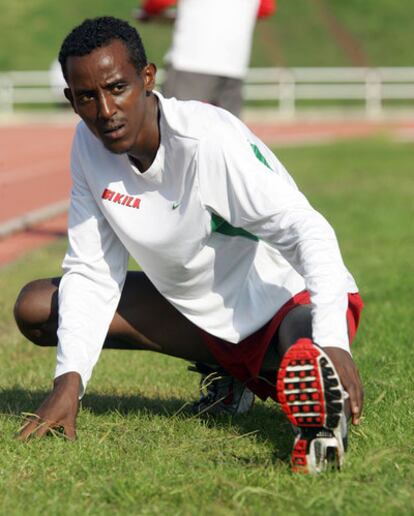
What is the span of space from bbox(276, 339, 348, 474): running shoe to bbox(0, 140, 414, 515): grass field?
0.07m

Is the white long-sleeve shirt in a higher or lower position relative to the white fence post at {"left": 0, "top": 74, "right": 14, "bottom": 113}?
higher

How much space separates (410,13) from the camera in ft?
138

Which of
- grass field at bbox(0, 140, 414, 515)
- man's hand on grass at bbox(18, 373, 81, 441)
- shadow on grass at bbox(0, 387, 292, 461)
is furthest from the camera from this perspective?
shadow on grass at bbox(0, 387, 292, 461)

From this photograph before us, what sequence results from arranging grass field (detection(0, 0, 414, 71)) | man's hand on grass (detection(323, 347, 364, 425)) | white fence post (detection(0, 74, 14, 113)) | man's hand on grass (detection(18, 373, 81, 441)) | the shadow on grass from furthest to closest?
1. grass field (detection(0, 0, 414, 71))
2. white fence post (detection(0, 74, 14, 113))
3. the shadow on grass
4. man's hand on grass (detection(18, 373, 81, 441))
5. man's hand on grass (detection(323, 347, 364, 425))

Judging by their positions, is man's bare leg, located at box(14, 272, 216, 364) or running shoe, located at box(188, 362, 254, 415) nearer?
man's bare leg, located at box(14, 272, 216, 364)

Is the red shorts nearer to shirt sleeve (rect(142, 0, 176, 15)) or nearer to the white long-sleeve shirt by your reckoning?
the white long-sleeve shirt

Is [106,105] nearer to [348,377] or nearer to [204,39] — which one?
[348,377]

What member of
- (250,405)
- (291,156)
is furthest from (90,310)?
(291,156)

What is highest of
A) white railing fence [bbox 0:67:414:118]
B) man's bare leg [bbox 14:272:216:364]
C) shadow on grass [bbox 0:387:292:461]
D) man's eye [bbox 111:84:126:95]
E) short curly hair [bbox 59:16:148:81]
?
short curly hair [bbox 59:16:148:81]

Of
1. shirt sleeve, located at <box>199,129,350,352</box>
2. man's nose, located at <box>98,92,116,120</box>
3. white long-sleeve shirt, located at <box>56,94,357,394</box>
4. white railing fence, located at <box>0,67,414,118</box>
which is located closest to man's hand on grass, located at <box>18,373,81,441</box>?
white long-sleeve shirt, located at <box>56,94,357,394</box>

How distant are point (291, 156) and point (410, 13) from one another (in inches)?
958

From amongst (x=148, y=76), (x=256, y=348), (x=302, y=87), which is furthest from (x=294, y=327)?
(x=302, y=87)

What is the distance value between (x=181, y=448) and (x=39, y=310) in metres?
0.87

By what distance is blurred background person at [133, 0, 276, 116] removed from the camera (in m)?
9.05
